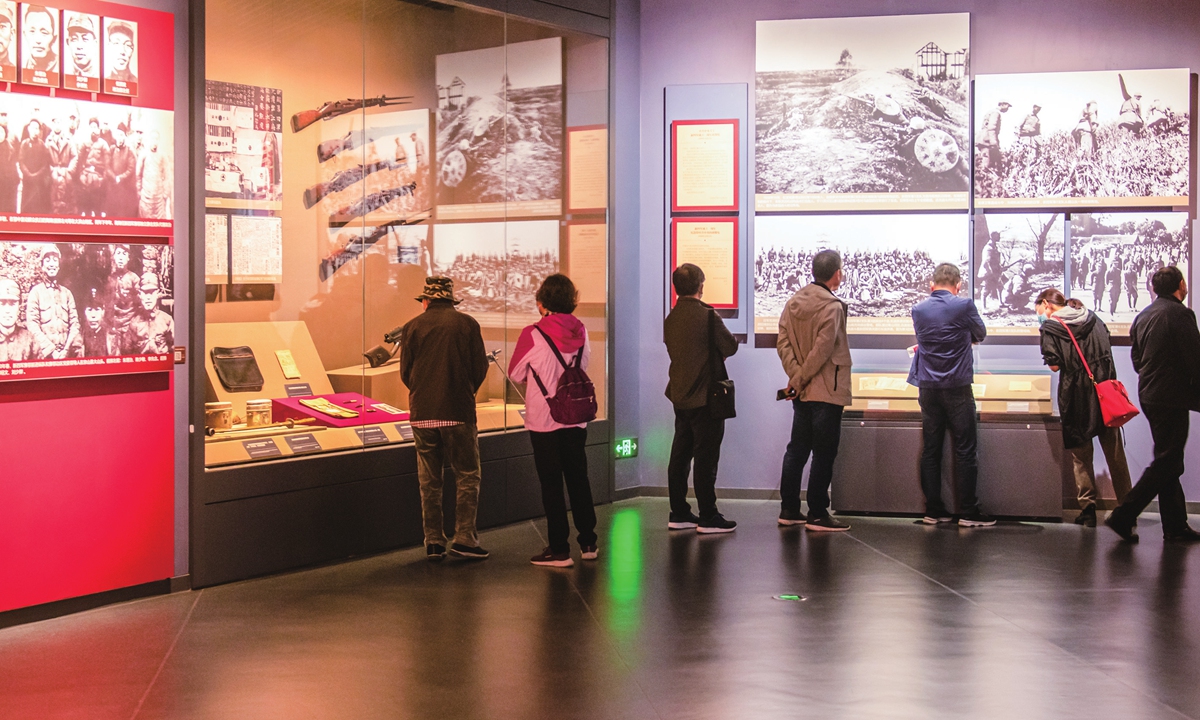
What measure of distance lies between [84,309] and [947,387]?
5.31m

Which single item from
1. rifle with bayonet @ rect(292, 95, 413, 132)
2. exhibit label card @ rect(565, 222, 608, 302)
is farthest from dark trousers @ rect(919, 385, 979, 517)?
rifle with bayonet @ rect(292, 95, 413, 132)

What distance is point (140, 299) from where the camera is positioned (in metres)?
5.49

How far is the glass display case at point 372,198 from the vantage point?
623 cm

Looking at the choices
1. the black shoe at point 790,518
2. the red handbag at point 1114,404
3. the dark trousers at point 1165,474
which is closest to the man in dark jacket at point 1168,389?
the dark trousers at point 1165,474

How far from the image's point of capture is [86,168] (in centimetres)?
527

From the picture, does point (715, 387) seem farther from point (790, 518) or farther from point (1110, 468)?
point (1110, 468)

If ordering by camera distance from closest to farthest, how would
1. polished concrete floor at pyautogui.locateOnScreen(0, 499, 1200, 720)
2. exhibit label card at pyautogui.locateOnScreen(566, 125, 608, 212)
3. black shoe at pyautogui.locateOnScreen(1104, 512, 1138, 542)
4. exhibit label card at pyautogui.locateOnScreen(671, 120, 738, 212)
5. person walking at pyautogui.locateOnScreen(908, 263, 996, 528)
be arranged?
polished concrete floor at pyautogui.locateOnScreen(0, 499, 1200, 720) → black shoe at pyautogui.locateOnScreen(1104, 512, 1138, 542) → person walking at pyautogui.locateOnScreen(908, 263, 996, 528) → exhibit label card at pyautogui.locateOnScreen(566, 125, 608, 212) → exhibit label card at pyautogui.locateOnScreen(671, 120, 738, 212)

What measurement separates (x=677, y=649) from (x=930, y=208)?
4.74 m

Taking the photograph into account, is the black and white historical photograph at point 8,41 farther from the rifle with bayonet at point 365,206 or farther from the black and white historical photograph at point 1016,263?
the black and white historical photograph at point 1016,263

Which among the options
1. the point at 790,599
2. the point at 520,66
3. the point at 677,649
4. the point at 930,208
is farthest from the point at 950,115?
the point at 677,649

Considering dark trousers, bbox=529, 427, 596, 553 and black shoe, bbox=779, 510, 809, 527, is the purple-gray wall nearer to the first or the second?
black shoe, bbox=779, 510, 809, 527

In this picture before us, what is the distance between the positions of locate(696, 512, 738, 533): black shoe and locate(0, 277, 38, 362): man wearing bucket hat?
411cm

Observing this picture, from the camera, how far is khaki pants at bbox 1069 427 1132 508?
766 cm

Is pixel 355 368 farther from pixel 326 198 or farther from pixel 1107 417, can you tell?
pixel 1107 417
